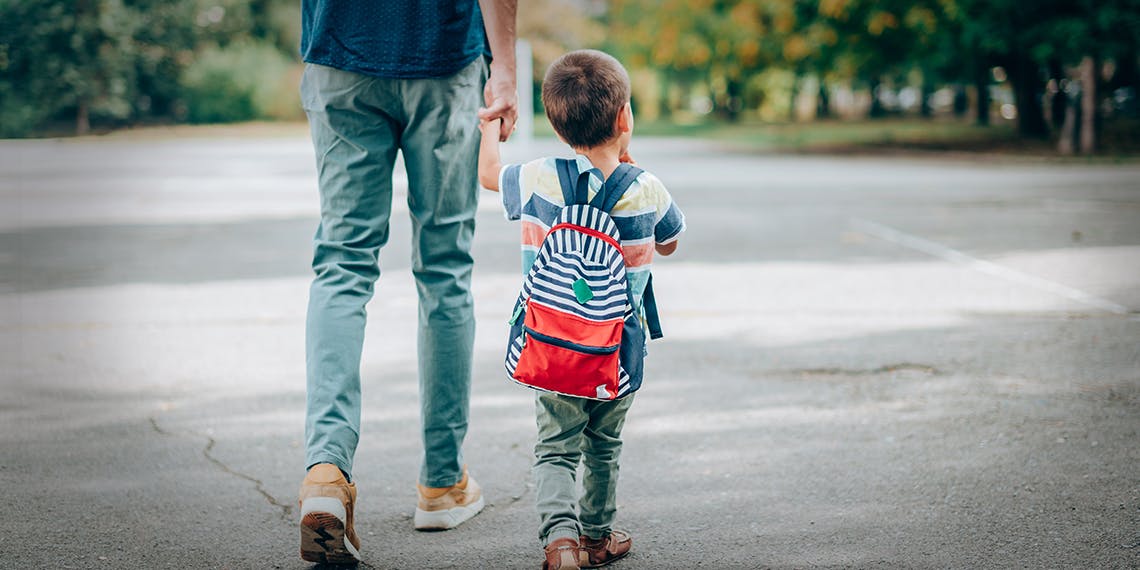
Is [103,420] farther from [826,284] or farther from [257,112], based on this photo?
[257,112]

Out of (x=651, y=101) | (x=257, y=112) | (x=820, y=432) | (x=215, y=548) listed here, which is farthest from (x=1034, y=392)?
(x=651, y=101)

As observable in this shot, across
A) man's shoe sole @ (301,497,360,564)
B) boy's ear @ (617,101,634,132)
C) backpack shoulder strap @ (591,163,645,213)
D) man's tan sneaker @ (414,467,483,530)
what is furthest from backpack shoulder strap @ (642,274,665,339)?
man's shoe sole @ (301,497,360,564)

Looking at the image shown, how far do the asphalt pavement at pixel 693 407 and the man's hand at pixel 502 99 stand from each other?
1048 millimetres

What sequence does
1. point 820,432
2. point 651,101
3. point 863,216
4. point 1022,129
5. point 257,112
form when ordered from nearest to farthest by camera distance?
point 820,432 → point 863,216 → point 1022,129 → point 257,112 → point 651,101

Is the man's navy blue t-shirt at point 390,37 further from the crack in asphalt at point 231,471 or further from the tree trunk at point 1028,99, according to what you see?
the tree trunk at point 1028,99

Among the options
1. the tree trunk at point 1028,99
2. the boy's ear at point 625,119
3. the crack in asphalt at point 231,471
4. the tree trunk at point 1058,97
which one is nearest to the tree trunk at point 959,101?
the tree trunk at point 1028,99

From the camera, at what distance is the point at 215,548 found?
3.06 m

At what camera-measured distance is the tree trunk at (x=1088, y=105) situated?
73.5ft

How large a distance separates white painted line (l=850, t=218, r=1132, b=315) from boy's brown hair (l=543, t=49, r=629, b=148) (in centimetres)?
475

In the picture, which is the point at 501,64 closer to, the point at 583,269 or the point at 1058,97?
the point at 583,269

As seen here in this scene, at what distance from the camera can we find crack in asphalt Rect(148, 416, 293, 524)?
3.39 m

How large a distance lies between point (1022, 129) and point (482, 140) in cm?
2749

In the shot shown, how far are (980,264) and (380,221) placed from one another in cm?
647

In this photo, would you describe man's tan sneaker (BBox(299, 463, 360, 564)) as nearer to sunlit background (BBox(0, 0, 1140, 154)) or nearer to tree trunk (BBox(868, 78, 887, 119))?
sunlit background (BBox(0, 0, 1140, 154))
